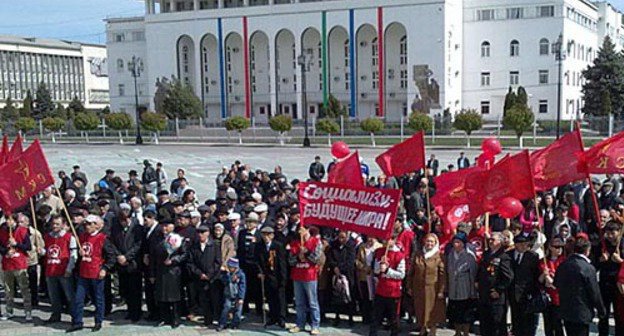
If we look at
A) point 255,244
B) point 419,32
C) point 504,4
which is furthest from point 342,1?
point 255,244

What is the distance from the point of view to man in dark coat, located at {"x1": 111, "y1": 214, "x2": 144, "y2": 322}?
875 cm

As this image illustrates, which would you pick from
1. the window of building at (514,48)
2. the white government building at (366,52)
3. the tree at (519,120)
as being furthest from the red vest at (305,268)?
the window of building at (514,48)

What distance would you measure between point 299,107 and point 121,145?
24668mm

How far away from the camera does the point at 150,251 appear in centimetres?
863

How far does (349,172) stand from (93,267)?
12.0 feet

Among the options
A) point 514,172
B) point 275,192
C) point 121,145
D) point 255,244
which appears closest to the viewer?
point 514,172

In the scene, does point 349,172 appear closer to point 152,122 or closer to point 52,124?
point 152,122

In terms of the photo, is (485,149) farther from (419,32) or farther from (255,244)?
(419,32)

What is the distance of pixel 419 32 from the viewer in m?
62.6

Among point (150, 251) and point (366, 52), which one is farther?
point (366, 52)

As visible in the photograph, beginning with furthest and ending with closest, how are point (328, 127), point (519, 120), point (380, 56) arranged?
point (380, 56), point (328, 127), point (519, 120)

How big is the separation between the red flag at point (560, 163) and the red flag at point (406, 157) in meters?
1.54

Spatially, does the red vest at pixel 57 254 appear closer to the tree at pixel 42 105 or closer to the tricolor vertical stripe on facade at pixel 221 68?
the tricolor vertical stripe on facade at pixel 221 68

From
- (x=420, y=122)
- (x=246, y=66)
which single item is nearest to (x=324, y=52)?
(x=246, y=66)
